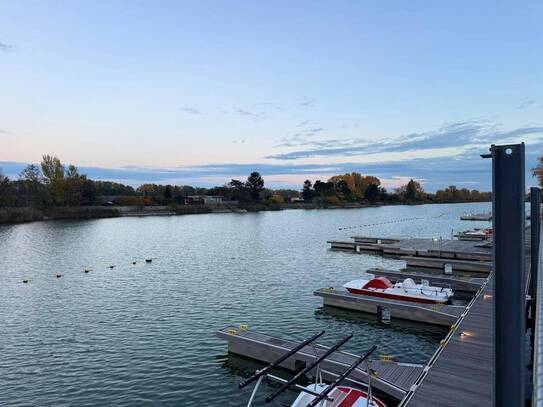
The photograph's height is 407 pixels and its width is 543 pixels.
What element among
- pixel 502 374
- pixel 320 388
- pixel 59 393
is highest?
pixel 502 374

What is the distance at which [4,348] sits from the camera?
20.8m

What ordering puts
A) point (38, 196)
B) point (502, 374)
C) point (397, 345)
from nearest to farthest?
point (502, 374)
point (397, 345)
point (38, 196)

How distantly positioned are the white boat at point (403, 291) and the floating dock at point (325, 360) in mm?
10305

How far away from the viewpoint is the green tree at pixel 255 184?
612 ft

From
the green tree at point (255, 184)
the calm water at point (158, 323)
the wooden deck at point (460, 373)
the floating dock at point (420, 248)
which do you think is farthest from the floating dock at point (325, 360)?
the green tree at point (255, 184)

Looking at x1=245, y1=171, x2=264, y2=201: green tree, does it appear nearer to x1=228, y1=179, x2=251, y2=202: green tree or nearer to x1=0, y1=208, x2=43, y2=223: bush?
x1=228, y1=179, x2=251, y2=202: green tree

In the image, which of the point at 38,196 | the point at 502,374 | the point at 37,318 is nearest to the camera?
the point at 502,374

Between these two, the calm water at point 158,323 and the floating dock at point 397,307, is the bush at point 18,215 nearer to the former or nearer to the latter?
the calm water at point 158,323

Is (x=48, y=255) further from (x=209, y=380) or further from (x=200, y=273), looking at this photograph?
(x=209, y=380)

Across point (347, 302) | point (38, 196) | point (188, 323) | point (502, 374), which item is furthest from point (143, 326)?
point (38, 196)

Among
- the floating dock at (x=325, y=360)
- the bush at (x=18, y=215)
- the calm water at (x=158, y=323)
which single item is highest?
the bush at (x=18, y=215)

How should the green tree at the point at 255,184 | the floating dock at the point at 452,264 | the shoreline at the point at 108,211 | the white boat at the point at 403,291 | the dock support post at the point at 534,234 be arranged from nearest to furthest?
1. the dock support post at the point at 534,234
2. the white boat at the point at 403,291
3. the floating dock at the point at 452,264
4. the shoreline at the point at 108,211
5. the green tree at the point at 255,184

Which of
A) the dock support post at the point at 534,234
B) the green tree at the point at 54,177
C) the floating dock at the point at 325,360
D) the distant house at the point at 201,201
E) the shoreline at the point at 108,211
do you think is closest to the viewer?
the floating dock at the point at 325,360

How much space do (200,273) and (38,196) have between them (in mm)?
111897
